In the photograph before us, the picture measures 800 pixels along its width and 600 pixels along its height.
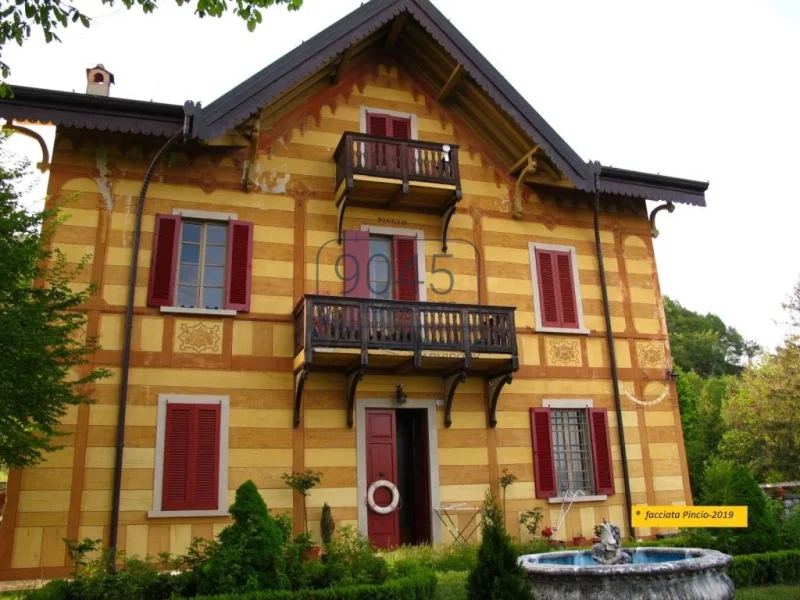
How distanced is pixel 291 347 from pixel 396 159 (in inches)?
199

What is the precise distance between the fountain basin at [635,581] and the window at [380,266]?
30.4ft

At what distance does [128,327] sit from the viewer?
1466 cm

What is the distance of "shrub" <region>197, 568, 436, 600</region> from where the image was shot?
905cm

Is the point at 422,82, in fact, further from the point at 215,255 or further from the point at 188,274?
the point at 188,274

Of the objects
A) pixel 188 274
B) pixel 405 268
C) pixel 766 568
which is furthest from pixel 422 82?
pixel 766 568

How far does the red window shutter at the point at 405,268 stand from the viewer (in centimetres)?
1698

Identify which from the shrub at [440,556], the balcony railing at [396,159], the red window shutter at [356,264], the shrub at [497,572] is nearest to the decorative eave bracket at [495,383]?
the shrub at [440,556]

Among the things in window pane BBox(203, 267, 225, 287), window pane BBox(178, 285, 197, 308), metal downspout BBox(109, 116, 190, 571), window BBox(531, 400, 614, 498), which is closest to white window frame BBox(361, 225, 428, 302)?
window pane BBox(203, 267, 225, 287)

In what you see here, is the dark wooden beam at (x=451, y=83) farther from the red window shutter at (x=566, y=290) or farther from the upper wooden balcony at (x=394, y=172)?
the red window shutter at (x=566, y=290)

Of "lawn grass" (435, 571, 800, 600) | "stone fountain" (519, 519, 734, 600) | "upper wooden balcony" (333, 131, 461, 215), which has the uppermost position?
"upper wooden balcony" (333, 131, 461, 215)

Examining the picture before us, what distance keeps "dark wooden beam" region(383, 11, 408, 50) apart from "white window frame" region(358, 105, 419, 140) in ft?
5.68

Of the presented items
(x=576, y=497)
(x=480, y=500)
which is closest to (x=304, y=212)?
(x=480, y=500)

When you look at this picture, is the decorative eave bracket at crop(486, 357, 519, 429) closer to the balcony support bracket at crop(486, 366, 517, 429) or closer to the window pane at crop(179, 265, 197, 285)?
the balcony support bracket at crop(486, 366, 517, 429)

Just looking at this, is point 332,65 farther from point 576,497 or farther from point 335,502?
point 576,497
